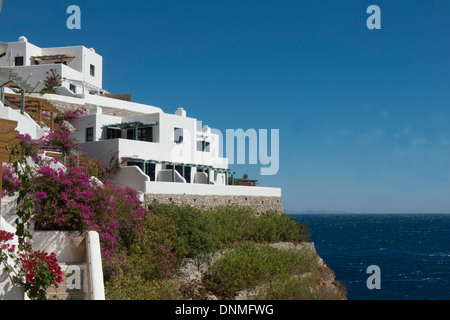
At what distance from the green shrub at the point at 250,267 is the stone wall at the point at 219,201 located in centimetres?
417

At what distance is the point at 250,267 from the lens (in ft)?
70.6

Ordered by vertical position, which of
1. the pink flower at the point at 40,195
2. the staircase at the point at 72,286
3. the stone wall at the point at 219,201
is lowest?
the staircase at the point at 72,286

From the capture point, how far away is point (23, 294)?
11.5 metres

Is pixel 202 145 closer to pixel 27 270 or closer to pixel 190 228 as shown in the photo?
pixel 190 228

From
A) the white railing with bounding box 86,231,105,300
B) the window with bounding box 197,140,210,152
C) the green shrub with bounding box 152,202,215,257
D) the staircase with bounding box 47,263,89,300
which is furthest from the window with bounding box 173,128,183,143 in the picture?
the staircase with bounding box 47,263,89,300

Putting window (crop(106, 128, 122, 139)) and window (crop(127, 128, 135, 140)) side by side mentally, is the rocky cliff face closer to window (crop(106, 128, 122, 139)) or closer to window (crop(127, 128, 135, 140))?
window (crop(127, 128, 135, 140))

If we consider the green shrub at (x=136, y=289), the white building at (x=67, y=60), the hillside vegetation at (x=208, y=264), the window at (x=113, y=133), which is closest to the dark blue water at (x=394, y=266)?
the hillside vegetation at (x=208, y=264)

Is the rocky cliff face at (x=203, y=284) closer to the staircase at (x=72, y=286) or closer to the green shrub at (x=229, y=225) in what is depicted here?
the green shrub at (x=229, y=225)

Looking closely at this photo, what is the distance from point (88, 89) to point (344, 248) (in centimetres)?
6664

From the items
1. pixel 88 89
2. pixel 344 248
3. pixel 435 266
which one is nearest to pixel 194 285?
pixel 88 89

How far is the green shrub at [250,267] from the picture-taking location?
20844mm

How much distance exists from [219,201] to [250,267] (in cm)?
805

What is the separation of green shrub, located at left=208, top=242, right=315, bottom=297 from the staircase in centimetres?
827
